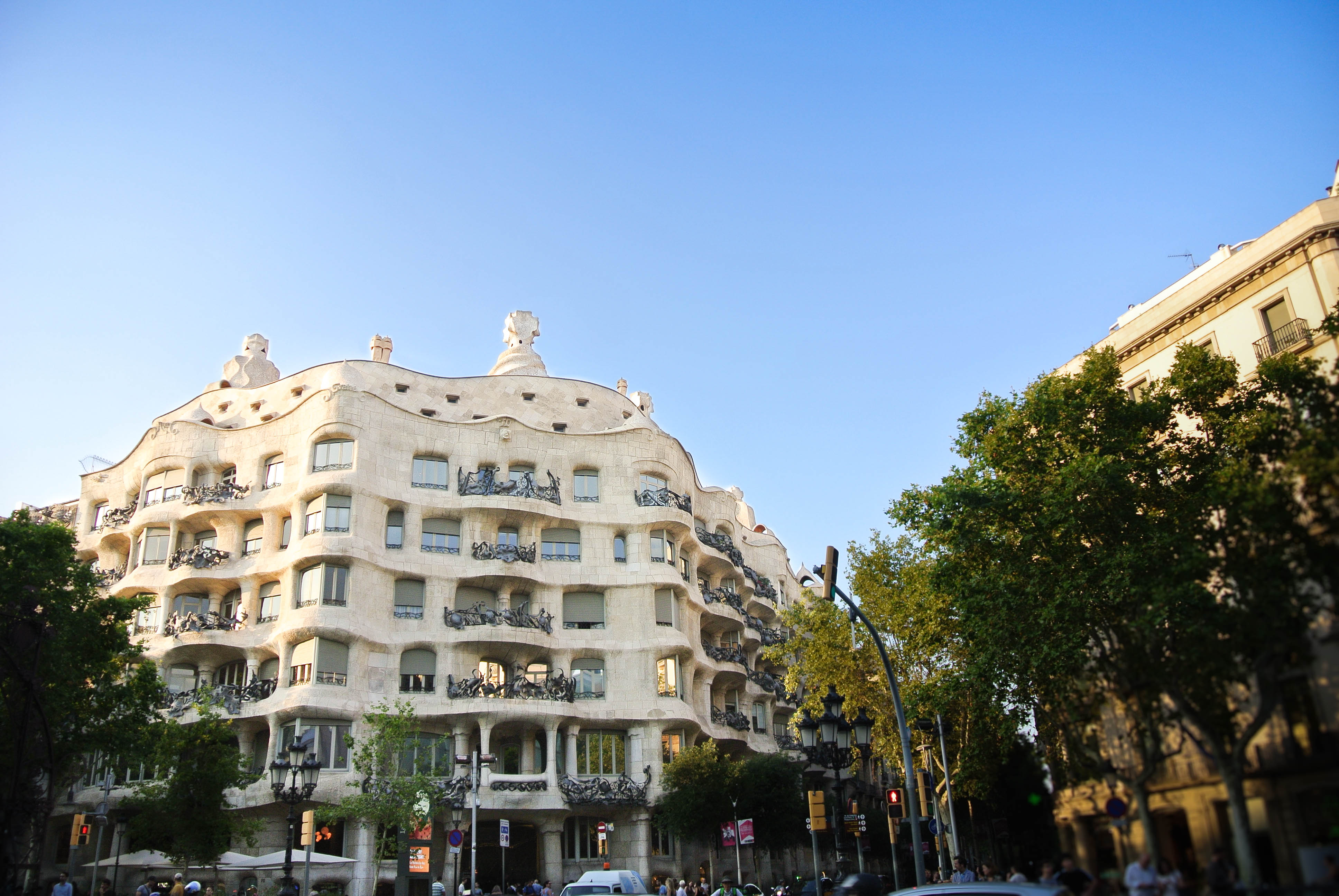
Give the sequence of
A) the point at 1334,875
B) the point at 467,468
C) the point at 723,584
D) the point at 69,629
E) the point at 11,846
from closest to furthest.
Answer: the point at 1334,875 → the point at 11,846 → the point at 69,629 → the point at 467,468 → the point at 723,584

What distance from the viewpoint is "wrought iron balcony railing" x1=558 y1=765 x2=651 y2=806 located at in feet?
144

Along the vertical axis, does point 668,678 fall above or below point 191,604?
below

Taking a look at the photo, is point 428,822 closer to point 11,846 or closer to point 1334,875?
point 11,846

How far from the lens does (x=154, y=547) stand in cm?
4881

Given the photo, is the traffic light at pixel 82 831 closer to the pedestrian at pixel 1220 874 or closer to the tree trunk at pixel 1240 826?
the pedestrian at pixel 1220 874

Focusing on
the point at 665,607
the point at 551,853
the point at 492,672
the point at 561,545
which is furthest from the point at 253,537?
the point at 551,853

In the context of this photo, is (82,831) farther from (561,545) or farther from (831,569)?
(831,569)

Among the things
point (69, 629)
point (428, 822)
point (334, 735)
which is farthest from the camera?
point (334, 735)

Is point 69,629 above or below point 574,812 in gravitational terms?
above

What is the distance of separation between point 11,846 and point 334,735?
24382mm

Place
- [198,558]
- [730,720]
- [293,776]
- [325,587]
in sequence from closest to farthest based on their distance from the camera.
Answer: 1. [293,776]
2. [325,587]
3. [198,558]
4. [730,720]

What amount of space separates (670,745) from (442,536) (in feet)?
47.6

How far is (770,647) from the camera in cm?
5094

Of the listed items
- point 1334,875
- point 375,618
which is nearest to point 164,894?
point 375,618
